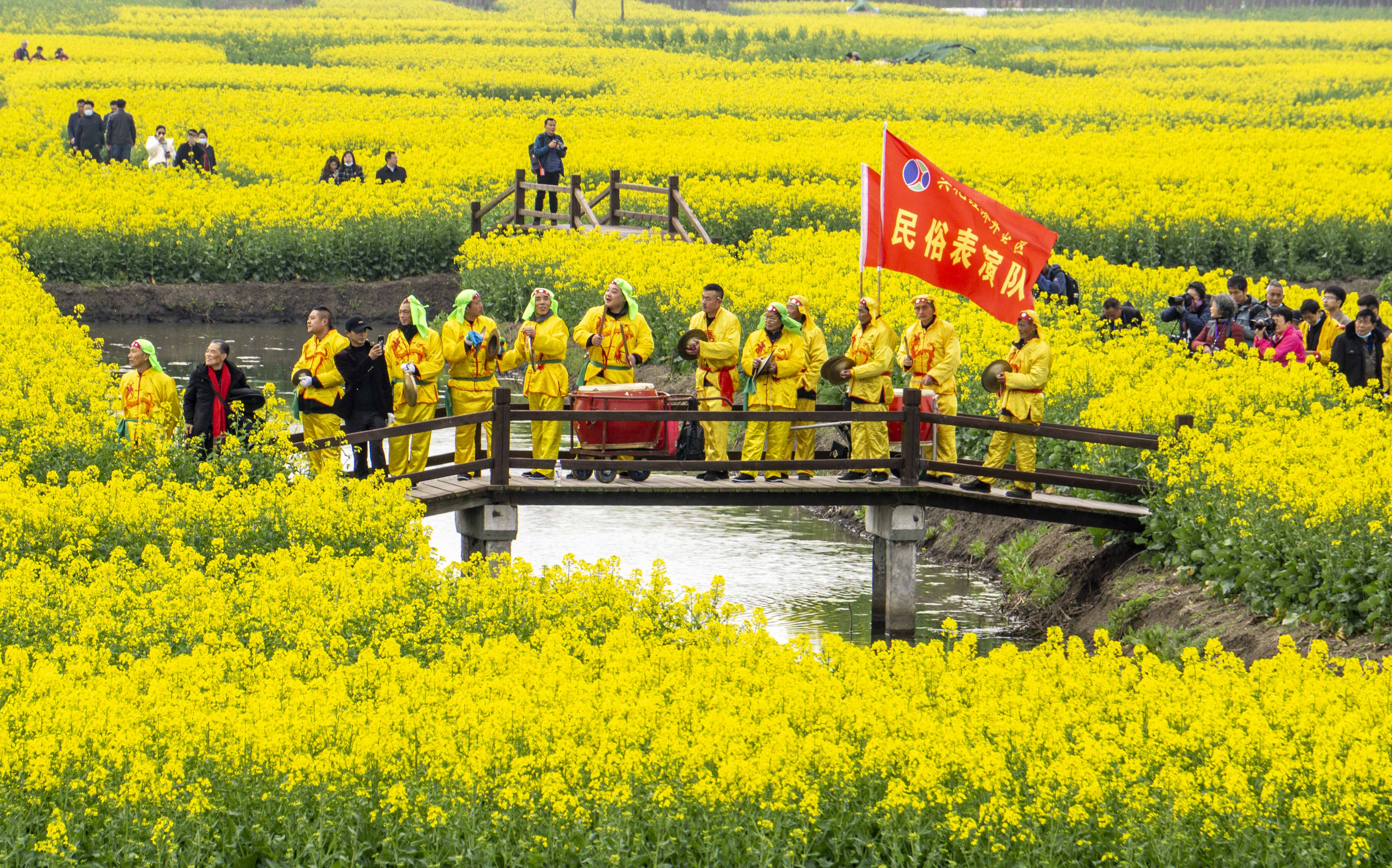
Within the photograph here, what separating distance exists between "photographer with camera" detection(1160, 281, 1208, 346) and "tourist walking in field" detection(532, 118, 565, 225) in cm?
1643

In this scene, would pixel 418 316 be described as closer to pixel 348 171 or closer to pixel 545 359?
pixel 545 359

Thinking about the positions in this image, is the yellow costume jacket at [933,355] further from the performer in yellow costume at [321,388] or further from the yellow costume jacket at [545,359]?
the performer in yellow costume at [321,388]

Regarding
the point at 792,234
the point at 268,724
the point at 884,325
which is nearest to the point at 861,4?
the point at 792,234

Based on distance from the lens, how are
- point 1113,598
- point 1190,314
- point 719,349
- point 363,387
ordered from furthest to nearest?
point 1190,314
point 719,349
point 1113,598
point 363,387

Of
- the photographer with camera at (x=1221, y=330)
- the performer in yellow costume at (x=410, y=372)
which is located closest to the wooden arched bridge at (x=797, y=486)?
the performer in yellow costume at (x=410, y=372)

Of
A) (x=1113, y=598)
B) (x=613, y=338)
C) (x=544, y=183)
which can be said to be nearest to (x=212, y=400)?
(x=613, y=338)

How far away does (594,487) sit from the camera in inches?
618

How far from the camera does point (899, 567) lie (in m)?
16.4

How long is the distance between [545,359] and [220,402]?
2.99 meters

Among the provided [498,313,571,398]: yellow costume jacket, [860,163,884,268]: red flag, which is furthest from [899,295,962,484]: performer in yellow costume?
[498,313,571,398]: yellow costume jacket

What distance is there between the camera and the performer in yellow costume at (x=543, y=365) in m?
16.1

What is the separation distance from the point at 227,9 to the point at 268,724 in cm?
10026

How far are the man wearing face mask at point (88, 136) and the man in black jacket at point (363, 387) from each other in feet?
89.6

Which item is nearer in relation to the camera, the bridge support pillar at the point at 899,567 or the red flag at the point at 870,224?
the bridge support pillar at the point at 899,567
